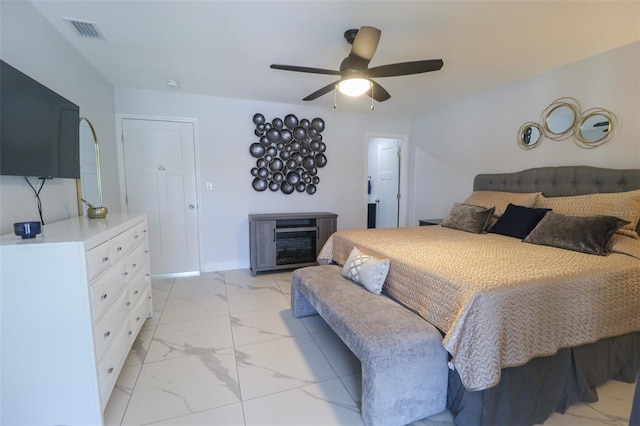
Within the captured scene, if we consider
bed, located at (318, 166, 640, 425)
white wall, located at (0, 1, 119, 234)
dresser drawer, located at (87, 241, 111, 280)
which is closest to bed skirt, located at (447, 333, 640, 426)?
bed, located at (318, 166, 640, 425)

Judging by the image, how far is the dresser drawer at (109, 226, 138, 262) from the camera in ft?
5.63

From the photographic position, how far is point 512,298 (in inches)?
54.4

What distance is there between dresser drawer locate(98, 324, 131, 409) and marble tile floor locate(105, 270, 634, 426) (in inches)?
6.0

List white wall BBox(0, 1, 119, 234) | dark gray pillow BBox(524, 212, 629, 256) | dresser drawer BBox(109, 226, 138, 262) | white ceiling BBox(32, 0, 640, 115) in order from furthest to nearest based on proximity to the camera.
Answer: dark gray pillow BBox(524, 212, 629, 256)
white ceiling BBox(32, 0, 640, 115)
dresser drawer BBox(109, 226, 138, 262)
white wall BBox(0, 1, 119, 234)

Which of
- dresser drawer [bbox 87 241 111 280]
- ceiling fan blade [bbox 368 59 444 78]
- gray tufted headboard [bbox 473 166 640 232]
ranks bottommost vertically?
dresser drawer [bbox 87 241 111 280]

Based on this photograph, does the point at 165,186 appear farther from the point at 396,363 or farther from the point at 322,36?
the point at 396,363

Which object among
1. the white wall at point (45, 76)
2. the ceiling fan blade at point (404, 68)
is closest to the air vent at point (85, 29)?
the white wall at point (45, 76)

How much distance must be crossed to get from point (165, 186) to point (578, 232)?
419 cm

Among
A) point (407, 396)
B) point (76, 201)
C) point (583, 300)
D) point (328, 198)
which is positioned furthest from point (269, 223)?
point (583, 300)

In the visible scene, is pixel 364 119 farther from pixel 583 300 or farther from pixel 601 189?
pixel 583 300

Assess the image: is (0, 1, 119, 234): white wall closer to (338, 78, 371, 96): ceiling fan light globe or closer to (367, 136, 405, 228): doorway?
(338, 78, 371, 96): ceiling fan light globe

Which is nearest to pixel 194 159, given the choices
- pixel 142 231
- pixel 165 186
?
pixel 165 186

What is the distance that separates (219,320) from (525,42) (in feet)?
11.5

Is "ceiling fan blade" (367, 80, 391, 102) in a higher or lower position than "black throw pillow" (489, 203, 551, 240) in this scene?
higher
